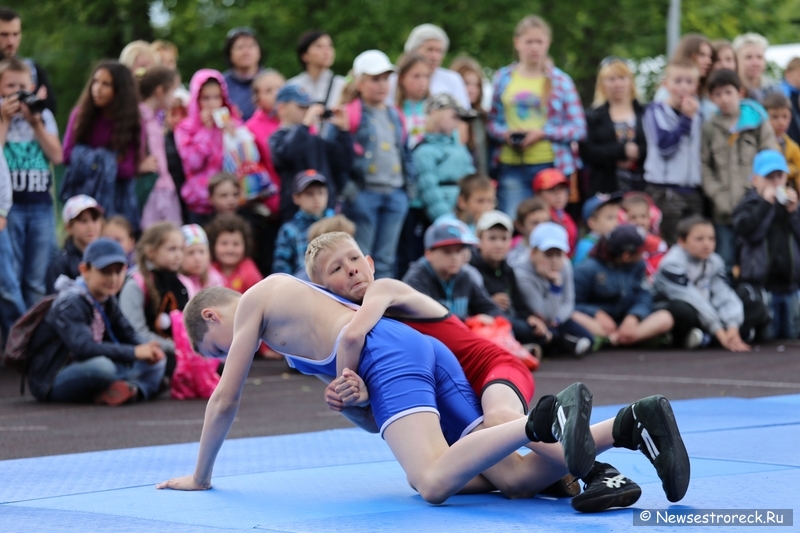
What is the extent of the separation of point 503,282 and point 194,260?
2701mm

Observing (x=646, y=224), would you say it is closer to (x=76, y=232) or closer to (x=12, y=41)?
(x=76, y=232)

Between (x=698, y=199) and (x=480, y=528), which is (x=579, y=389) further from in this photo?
(x=698, y=199)

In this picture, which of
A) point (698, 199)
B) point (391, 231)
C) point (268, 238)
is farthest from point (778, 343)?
point (268, 238)

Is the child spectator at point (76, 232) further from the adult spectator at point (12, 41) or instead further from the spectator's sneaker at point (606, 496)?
the spectator's sneaker at point (606, 496)

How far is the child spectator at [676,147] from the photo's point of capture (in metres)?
11.1

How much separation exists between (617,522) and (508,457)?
686 mm

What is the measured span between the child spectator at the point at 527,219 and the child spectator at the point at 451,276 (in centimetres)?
120

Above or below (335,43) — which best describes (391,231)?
below


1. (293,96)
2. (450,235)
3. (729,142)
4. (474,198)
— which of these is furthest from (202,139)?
(729,142)

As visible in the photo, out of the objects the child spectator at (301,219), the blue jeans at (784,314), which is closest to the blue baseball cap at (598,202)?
the blue jeans at (784,314)

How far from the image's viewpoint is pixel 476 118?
11.0 meters

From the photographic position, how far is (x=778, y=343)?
1082cm

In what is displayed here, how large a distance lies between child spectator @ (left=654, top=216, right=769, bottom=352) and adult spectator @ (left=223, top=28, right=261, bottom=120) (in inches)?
162

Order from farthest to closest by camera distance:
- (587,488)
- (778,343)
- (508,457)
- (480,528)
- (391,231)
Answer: (778,343) → (391,231) → (508,457) → (587,488) → (480,528)
